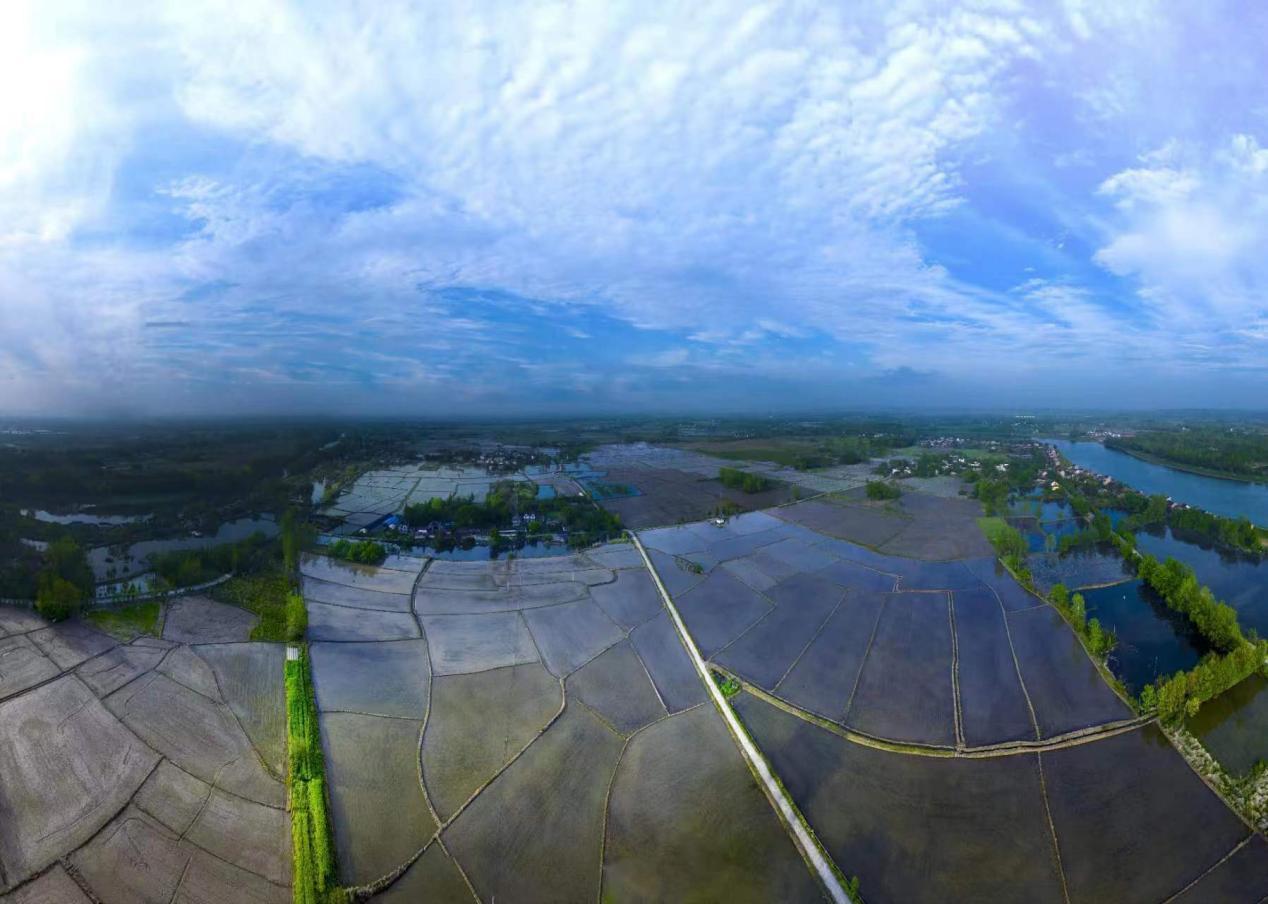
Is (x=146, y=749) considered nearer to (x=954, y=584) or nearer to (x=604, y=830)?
(x=604, y=830)

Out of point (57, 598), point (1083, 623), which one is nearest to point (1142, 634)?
point (1083, 623)

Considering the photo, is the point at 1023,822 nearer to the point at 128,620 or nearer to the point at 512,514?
the point at 128,620

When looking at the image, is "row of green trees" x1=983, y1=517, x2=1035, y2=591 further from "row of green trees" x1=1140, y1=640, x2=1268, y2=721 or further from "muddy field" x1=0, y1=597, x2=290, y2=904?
"muddy field" x1=0, y1=597, x2=290, y2=904

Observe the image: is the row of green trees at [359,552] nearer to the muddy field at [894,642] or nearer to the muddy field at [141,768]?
the muddy field at [141,768]

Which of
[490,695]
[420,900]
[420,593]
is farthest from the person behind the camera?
[420,593]

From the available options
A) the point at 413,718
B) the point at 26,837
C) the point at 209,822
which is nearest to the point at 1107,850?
the point at 413,718

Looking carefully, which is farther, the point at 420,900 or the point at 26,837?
the point at 26,837

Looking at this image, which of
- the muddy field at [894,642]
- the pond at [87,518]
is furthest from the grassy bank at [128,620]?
the muddy field at [894,642]
